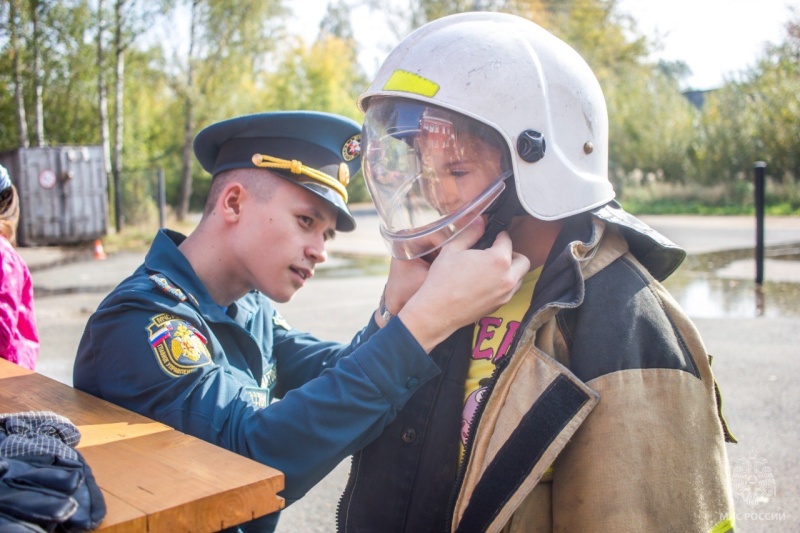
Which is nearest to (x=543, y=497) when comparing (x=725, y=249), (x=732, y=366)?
(x=732, y=366)

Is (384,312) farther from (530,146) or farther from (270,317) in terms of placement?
(270,317)

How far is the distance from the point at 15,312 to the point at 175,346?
7.27 ft

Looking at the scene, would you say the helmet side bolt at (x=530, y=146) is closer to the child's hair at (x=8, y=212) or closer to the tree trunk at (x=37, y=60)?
the child's hair at (x=8, y=212)

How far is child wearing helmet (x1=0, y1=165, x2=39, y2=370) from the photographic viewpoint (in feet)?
12.2

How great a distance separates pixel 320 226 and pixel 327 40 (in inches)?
1867

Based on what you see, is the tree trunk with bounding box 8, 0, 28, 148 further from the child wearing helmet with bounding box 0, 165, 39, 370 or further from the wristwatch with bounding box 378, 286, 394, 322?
the wristwatch with bounding box 378, 286, 394, 322

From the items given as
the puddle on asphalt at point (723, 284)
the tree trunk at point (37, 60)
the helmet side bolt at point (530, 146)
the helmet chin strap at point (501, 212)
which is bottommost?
the puddle on asphalt at point (723, 284)

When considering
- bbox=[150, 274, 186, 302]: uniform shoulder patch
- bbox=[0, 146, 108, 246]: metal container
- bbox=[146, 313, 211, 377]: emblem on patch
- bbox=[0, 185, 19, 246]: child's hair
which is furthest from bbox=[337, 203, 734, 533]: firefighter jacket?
bbox=[0, 146, 108, 246]: metal container

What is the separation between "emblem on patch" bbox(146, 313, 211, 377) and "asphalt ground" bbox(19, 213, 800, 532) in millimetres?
1960

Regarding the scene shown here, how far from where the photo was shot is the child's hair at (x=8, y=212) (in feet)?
13.4

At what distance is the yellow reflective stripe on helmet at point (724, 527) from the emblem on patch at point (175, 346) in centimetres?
126

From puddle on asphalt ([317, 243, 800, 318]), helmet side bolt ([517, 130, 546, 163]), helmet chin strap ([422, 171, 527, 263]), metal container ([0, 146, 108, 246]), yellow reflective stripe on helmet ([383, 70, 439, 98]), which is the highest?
yellow reflective stripe on helmet ([383, 70, 439, 98])

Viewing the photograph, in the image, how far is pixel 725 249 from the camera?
49.8ft

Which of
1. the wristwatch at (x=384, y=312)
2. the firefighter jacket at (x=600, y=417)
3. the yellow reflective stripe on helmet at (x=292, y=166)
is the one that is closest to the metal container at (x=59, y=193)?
the yellow reflective stripe on helmet at (x=292, y=166)
